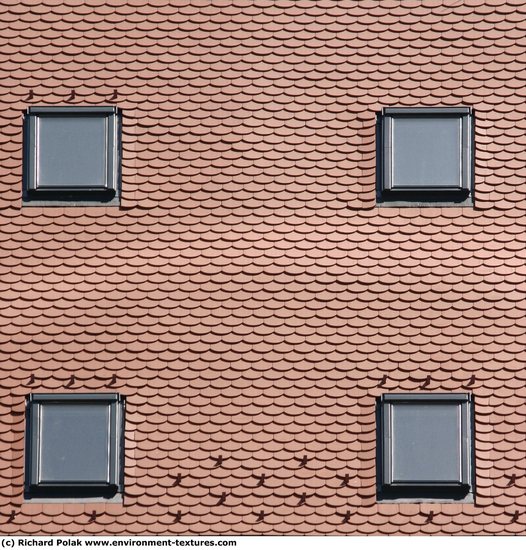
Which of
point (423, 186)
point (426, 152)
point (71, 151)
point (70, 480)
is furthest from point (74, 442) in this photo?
point (426, 152)

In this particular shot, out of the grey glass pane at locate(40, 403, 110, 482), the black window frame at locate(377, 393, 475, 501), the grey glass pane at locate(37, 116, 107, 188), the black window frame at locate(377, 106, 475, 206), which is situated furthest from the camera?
the grey glass pane at locate(37, 116, 107, 188)

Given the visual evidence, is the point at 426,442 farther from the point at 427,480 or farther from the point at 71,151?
the point at 71,151

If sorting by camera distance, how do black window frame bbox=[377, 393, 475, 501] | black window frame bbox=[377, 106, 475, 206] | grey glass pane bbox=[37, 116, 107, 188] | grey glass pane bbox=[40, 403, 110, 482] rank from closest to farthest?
1. black window frame bbox=[377, 393, 475, 501]
2. grey glass pane bbox=[40, 403, 110, 482]
3. black window frame bbox=[377, 106, 475, 206]
4. grey glass pane bbox=[37, 116, 107, 188]

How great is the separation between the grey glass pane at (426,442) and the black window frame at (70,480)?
3892 millimetres

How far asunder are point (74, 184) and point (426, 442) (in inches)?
249

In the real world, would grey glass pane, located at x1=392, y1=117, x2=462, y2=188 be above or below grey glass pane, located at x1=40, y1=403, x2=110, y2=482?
above

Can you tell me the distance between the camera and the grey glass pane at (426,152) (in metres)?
14.8

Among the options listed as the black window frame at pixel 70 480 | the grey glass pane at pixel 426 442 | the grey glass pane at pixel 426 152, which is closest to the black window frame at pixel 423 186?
the grey glass pane at pixel 426 152

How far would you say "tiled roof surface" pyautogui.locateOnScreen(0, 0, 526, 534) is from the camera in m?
14.2

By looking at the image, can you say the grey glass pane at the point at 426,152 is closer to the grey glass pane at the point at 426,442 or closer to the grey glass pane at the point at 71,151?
the grey glass pane at the point at 426,442

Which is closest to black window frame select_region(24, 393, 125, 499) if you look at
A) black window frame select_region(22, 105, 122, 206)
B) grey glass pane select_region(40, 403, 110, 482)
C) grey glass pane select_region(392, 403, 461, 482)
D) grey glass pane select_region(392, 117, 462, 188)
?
grey glass pane select_region(40, 403, 110, 482)

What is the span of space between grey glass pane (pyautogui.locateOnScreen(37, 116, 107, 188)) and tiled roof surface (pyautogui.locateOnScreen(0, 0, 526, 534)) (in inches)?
13.6

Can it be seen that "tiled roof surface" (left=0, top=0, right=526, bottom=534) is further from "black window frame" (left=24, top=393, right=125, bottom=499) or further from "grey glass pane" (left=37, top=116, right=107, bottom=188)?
"grey glass pane" (left=37, top=116, right=107, bottom=188)

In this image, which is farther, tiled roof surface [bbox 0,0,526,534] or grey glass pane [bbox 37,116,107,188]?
grey glass pane [bbox 37,116,107,188]
